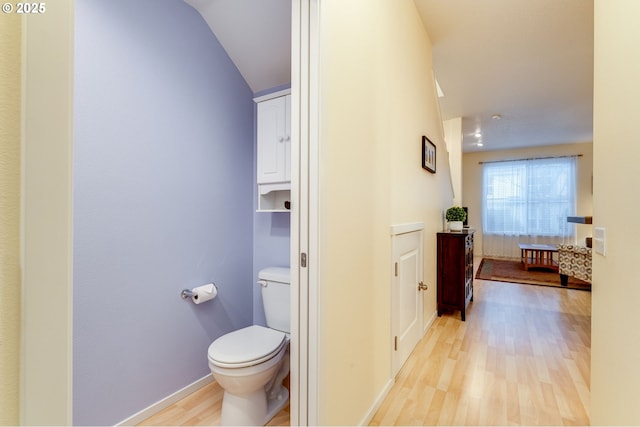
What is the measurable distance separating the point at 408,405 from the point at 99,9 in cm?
261

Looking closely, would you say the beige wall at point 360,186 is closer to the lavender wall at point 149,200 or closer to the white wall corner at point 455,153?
the lavender wall at point 149,200

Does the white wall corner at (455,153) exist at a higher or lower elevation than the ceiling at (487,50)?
lower

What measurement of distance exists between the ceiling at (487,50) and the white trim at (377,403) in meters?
2.18

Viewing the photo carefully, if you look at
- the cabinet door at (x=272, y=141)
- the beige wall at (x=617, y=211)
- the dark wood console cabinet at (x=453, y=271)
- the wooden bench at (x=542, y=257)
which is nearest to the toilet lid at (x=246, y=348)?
the cabinet door at (x=272, y=141)

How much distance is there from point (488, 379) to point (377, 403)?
83 cm

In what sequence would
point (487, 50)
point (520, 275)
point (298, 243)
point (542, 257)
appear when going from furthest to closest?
1. point (542, 257)
2. point (520, 275)
3. point (487, 50)
4. point (298, 243)

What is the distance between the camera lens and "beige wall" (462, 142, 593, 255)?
19.3ft

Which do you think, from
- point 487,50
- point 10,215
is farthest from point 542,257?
point 10,215

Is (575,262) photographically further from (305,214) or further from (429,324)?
(305,214)

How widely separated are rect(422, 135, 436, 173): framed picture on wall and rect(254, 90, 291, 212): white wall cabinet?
1214mm

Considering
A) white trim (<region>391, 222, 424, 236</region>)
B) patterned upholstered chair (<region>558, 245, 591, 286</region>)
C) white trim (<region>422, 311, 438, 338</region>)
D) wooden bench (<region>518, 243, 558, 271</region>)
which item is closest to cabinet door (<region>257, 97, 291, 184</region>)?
white trim (<region>391, 222, 424, 236</region>)

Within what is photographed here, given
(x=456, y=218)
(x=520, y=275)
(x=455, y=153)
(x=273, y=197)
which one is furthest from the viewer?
(x=520, y=275)

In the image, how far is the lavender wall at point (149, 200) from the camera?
1354 mm

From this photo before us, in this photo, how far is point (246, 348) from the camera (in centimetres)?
147
